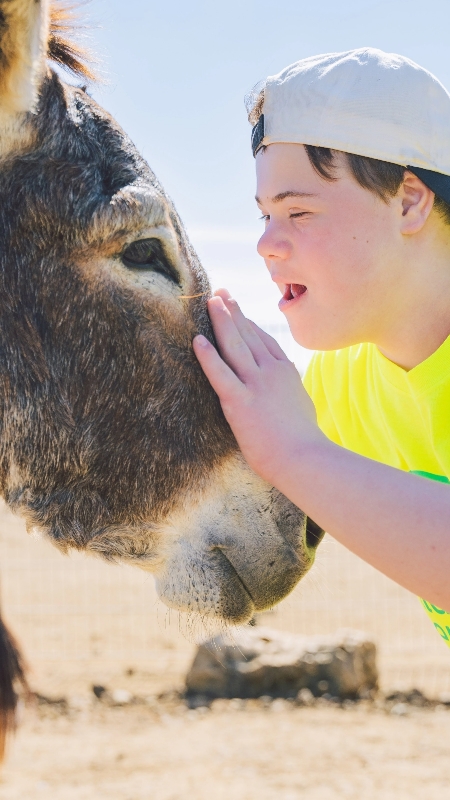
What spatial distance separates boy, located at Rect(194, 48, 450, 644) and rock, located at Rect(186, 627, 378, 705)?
12.7ft

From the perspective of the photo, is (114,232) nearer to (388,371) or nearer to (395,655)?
(388,371)

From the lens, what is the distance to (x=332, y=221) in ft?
7.95

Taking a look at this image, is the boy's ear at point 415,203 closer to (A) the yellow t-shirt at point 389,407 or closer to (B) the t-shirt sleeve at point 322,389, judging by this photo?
(A) the yellow t-shirt at point 389,407

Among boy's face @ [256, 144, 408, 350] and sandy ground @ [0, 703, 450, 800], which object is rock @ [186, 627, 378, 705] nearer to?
sandy ground @ [0, 703, 450, 800]

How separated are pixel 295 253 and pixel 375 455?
33.3 inches

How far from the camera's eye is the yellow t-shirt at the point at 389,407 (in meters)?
2.48

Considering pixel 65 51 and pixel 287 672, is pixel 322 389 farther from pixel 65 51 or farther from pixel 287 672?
pixel 287 672

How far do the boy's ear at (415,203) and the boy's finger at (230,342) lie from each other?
586 millimetres

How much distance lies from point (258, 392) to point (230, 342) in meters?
0.19

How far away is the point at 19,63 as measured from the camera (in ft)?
7.14

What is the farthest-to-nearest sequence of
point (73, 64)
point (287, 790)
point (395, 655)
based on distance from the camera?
point (395, 655), point (287, 790), point (73, 64)

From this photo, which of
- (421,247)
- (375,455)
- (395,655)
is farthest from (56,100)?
(395,655)

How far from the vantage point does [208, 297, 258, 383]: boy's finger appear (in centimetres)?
236

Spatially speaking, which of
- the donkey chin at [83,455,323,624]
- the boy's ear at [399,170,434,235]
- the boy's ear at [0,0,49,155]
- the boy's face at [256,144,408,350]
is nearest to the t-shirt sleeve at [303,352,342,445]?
the boy's face at [256,144,408,350]
